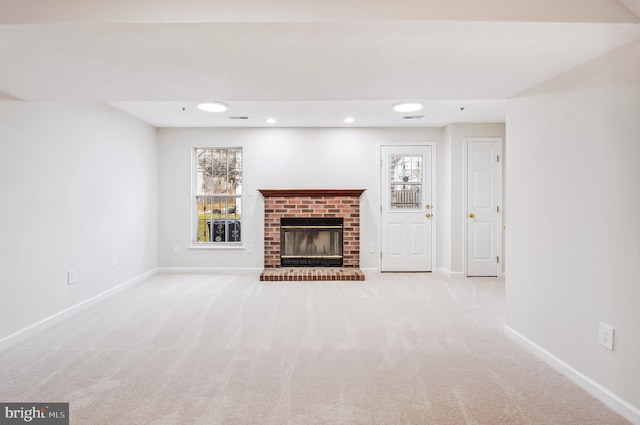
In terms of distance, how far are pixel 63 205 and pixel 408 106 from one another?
12.3 ft

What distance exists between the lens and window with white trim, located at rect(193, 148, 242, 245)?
5.47 meters

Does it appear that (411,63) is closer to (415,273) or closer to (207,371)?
(207,371)

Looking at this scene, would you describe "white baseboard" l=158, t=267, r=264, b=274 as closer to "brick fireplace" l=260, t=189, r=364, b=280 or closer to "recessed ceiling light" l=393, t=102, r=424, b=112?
"brick fireplace" l=260, t=189, r=364, b=280

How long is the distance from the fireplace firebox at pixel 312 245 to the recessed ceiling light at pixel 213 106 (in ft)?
6.54

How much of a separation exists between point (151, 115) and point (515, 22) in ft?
14.2

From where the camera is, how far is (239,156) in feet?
18.0

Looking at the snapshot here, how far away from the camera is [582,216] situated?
81.4 inches

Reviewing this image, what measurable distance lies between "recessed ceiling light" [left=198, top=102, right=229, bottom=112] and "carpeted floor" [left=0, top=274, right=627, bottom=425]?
2.24 m

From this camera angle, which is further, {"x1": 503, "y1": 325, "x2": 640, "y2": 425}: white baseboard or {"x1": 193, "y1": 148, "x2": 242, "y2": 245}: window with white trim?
{"x1": 193, "y1": 148, "x2": 242, "y2": 245}: window with white trim

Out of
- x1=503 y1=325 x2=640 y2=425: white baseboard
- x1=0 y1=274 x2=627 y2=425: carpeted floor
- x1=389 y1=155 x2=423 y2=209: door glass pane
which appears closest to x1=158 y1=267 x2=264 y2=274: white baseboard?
x1=0 y1=274 x2=627 y2=425: carpeted floor

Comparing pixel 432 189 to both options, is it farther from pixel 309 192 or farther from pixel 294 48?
pixel 294 48

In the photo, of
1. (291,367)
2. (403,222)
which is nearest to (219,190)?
(403,222)

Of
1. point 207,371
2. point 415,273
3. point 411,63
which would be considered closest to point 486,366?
point 207,371

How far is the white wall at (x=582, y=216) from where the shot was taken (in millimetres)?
1795
